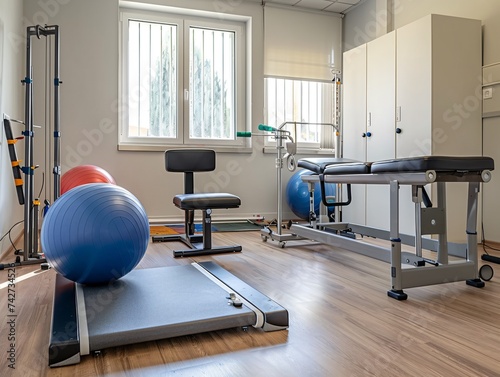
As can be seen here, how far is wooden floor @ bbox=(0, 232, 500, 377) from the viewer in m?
1.23

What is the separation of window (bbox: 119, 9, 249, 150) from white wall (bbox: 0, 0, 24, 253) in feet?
3.57

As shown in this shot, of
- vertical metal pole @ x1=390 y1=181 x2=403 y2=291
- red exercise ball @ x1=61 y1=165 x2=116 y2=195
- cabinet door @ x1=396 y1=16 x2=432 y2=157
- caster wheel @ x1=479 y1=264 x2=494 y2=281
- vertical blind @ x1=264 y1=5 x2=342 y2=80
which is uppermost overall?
vertical blind @ x1=264 y1=5 x2=342 y2=80

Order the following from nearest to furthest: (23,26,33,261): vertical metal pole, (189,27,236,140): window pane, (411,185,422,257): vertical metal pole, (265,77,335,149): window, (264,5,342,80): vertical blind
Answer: (411,185,422,257): vertical metal pole < (23,26,33,261): vertical metal pole < (189,27,236,140): window pane < (264,5,342,80): vertical blind < (265,77,335,149): window

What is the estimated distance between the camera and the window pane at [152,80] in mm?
4688

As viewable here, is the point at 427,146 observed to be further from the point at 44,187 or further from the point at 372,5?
the point at 44,187

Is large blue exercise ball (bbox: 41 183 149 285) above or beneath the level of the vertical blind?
beneath

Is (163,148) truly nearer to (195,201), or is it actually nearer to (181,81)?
(181,81)

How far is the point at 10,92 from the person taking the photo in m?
3.25

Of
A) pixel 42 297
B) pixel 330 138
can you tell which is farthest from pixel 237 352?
pixel 330 138

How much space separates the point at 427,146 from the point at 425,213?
1.48 metres

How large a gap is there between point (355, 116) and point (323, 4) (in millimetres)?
1738

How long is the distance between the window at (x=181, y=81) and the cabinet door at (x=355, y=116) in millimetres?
1304

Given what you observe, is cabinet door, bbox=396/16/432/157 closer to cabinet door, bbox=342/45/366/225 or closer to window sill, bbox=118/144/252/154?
cabinet door, bbox=342/45/366/225

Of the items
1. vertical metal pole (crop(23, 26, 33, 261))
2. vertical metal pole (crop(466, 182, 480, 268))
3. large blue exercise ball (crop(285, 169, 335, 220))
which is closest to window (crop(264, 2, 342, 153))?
large blue exercise ball (crop(285, 169, 335, 220))
